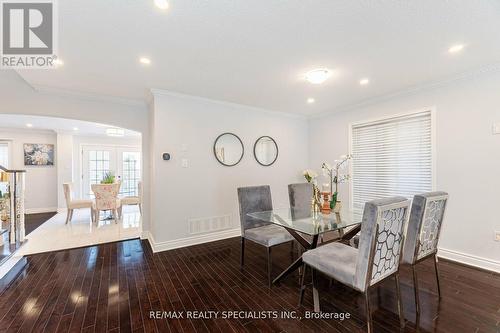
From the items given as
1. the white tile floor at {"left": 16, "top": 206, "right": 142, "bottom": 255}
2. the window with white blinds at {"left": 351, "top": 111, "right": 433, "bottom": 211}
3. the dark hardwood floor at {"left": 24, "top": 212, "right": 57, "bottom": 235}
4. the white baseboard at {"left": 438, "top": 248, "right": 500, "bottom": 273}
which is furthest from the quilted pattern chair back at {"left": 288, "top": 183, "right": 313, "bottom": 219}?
the dark hardwood floor at {"left": 24, "top": 212, "right": 57, "bottom": 235}

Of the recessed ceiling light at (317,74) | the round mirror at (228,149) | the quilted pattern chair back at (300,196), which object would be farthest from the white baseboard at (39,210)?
the recessed ceiling light at (317,74)

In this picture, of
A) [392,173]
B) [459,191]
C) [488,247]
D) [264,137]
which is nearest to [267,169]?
[264,137]

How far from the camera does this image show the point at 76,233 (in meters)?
4.04

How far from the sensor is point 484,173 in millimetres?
2590

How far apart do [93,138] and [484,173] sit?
914cm

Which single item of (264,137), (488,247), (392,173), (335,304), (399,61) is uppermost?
(399,61)

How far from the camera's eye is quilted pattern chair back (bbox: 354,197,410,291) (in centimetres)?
144

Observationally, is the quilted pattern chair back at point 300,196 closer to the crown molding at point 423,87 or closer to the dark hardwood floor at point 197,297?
the dark hardwood floor at point 197,297

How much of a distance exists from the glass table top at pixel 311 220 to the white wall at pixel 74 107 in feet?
8.19

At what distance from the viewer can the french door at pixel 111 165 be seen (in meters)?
6.78

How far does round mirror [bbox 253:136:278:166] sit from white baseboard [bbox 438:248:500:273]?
118 inches

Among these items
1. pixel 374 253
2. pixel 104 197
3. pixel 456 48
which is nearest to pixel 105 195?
pixel 104 197

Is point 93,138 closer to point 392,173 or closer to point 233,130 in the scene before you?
point 233,130

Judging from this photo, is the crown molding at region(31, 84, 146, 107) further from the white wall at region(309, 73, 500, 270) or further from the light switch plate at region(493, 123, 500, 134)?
the light switch plate at region(493, 123, 500, 134)
